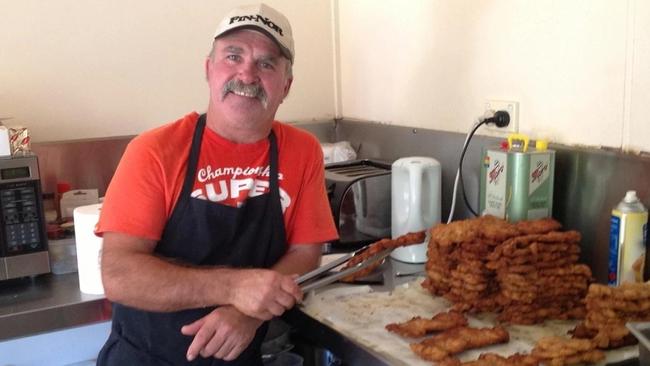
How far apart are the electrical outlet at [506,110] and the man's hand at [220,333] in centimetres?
75

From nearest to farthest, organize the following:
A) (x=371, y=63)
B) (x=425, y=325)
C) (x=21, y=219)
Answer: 1. (x=425, y=325)
2. (x=21, y=219)
3. (x=371, y=63)

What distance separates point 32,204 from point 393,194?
2.74 ft

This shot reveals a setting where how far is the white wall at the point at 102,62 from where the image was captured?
5.82ft

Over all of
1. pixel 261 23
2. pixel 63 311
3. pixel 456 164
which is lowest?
pixel 63 311

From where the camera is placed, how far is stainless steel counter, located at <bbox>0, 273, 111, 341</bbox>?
133 cm

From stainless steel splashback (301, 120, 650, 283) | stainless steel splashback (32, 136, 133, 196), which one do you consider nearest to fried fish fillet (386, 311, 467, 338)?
stainless steel splashback (301, 120, 650, 283)

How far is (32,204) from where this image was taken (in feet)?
4.85

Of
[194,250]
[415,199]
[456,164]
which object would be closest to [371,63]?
[456,164]

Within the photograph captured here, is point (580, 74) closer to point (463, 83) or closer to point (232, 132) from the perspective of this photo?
point (463, 83)

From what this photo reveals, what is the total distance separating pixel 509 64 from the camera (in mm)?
1569

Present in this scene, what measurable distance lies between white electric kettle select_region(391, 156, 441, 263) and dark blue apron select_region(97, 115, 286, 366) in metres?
0.38

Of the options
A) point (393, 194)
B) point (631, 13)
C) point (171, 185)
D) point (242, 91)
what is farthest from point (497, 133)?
point (171, 185)

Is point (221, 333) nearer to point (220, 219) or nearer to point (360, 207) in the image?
point (220, 219)

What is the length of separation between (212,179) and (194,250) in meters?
0.14
